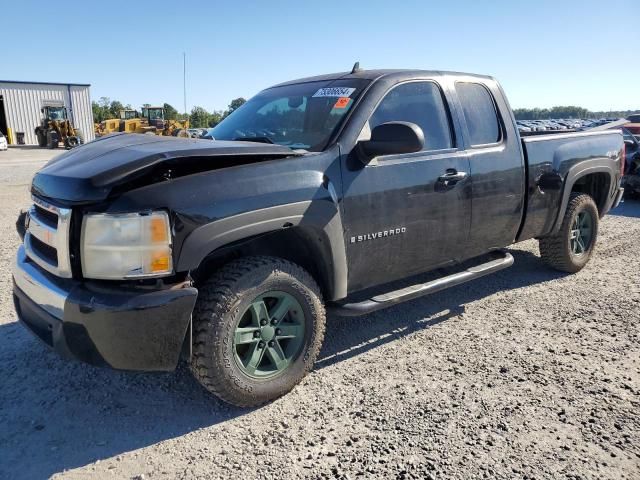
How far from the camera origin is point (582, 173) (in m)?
5.07

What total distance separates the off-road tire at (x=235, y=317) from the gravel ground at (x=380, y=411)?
15 centimetres

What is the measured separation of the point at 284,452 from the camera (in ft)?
8.38

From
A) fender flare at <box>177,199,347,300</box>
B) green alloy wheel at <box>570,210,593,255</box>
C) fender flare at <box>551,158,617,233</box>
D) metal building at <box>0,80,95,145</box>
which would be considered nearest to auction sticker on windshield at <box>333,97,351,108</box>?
fender flare at <box>177,199,347,300</box>

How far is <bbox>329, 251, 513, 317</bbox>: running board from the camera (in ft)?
10.8

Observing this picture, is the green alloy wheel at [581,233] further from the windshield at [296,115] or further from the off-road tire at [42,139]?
the off-road tire at [42,139]

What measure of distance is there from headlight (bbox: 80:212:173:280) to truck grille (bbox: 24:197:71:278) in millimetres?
114

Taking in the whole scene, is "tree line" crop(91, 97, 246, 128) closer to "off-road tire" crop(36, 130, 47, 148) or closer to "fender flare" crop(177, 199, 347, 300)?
"off-road tire" crop(36, 130, 47, 148)

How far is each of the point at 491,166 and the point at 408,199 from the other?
3.38ft

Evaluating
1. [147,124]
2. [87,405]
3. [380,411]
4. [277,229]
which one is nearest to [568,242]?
[380,411]

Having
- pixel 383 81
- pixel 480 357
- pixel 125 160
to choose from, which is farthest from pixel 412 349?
pixel 125 160

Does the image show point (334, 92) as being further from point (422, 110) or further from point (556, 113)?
point (556, 113)

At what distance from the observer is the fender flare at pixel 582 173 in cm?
489

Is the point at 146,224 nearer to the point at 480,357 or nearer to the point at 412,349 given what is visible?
the point at 412,349

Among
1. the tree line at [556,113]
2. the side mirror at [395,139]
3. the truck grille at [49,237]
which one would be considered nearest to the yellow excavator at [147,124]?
the truck grille at [49,237]
